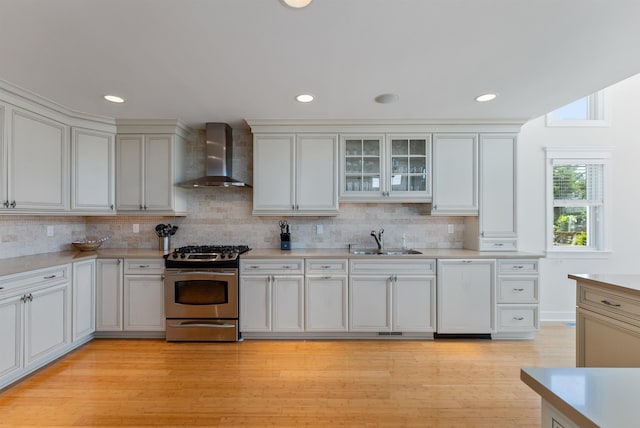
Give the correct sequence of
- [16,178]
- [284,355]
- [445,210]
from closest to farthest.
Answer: [16,178] < [284,355] < [445,210]

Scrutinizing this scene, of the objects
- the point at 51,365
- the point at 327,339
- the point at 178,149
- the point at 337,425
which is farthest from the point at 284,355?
the point at 178,149

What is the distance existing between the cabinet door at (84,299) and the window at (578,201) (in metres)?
5.31

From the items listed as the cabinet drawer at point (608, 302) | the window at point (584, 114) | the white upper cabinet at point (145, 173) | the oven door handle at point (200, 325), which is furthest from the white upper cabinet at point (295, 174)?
the window at point (584, 114)

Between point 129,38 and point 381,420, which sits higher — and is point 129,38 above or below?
above

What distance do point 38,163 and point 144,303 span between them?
1.67 meters

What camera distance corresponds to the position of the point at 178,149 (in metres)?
3.62

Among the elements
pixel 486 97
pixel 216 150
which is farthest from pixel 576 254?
pixel 216 150

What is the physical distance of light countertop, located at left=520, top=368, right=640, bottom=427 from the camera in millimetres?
687

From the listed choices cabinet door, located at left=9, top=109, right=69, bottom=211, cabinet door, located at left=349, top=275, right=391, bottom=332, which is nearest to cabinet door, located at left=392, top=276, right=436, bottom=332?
cabinet door, located at left=349, top=275, right=391, bottom=332

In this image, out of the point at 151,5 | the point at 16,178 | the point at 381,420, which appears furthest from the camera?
the point at 16,178

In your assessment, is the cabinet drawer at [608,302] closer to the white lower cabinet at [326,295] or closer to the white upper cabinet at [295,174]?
the white lower cabinet at [326,295]

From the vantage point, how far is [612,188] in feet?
12.4

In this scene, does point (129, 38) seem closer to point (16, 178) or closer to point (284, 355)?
point (16, 178)

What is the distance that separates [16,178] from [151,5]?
220cm
